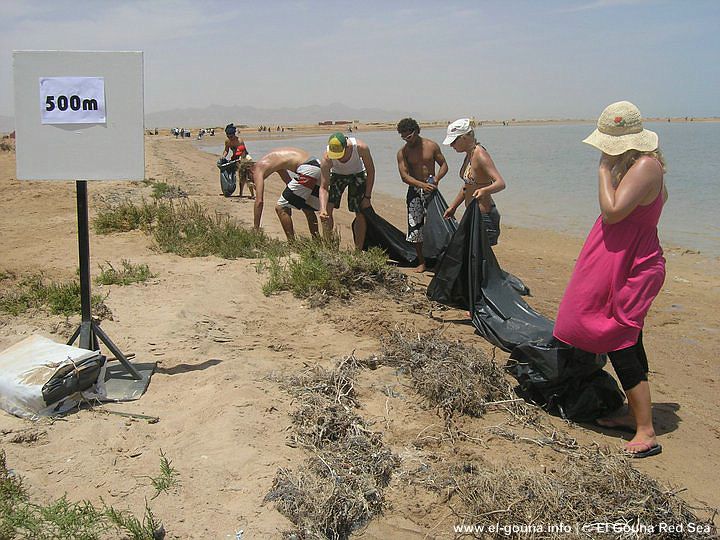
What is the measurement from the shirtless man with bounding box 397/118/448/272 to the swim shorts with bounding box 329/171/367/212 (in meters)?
0.44

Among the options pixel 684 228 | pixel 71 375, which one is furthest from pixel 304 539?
pixel 684 228

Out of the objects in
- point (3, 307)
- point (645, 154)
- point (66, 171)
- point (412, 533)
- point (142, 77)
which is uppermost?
point (142, 77)

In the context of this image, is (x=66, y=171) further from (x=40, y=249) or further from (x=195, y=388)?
(x=40, y=249)

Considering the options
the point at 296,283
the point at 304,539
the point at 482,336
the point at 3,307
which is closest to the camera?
the point at 304,539

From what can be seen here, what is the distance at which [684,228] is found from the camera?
1162 cm

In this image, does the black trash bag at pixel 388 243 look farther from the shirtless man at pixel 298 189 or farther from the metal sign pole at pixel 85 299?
the metal sign pole at pixel 85 299

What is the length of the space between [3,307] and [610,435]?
13.7 feet

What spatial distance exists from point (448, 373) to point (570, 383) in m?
0.70

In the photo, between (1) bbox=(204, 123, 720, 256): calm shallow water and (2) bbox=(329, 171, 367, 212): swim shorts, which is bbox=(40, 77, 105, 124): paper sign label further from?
(1) bbox=(204, 123, 720, 256): calm shallow water

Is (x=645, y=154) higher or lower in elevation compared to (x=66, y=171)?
higher

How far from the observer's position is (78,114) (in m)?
3.45

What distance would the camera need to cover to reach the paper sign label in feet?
11.2

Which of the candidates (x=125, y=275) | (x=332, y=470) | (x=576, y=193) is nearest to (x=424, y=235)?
(x=125, y=275)

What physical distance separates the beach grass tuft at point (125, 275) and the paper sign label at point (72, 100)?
80.9 inches
